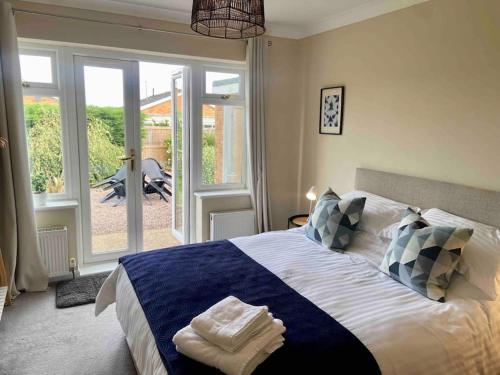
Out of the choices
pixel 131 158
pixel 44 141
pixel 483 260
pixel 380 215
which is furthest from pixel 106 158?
pixel 483 260

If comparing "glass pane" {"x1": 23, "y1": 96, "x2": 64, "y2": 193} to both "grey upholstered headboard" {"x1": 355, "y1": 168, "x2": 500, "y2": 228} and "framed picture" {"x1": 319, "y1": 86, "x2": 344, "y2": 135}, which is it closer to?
"framed picture" {"x1": 319, "y1": 86, "x2": 344, "y2": 135}

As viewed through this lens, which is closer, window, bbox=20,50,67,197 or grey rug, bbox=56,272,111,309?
grey rug, bbox=56,272,111,309

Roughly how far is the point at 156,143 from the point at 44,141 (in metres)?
1.12

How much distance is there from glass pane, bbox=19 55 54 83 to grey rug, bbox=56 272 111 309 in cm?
182

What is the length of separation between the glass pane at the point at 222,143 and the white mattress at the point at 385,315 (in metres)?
1.76

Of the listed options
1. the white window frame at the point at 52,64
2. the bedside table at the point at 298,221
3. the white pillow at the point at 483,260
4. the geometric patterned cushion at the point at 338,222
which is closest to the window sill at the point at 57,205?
the white window frame at the point at 52,64

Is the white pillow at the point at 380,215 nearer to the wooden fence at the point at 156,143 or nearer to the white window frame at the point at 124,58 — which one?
the white window frame at the point at 124,58

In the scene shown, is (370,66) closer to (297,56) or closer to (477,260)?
(297,56)

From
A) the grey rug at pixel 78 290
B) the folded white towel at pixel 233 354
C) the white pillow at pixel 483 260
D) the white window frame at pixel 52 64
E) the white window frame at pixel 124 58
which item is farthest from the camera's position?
the white window frame at pixel 124 58

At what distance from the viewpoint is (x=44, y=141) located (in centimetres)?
340

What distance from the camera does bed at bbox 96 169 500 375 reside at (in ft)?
5.49

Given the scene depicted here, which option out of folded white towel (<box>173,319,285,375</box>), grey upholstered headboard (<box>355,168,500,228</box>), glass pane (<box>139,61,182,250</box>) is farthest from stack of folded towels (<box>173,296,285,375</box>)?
glass pane (<box>139,61,182,250</box>)

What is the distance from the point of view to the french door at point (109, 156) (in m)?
3.51

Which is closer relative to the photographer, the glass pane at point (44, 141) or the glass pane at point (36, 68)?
the glass pane at point (36, 68)
